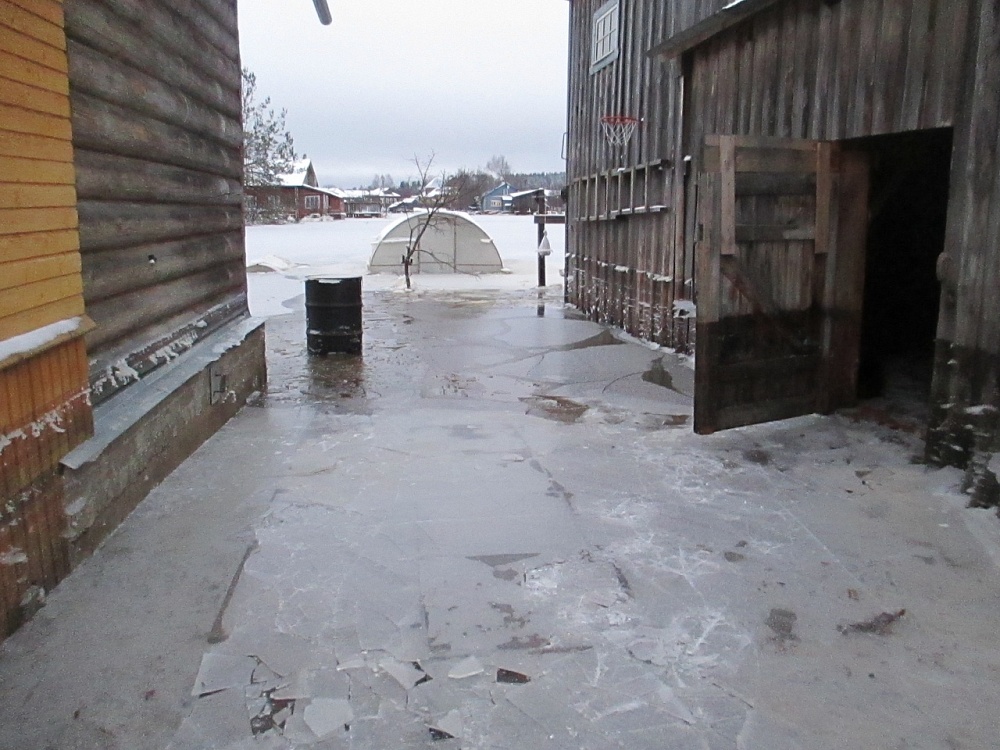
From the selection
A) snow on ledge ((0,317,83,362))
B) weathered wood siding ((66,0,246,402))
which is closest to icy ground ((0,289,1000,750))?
weathered wood siding ((66,0,246,402))

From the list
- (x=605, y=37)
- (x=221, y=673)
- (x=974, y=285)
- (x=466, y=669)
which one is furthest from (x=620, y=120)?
(x=221, y=673)

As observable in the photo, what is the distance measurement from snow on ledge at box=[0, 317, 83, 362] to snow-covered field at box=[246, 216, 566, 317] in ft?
32.7

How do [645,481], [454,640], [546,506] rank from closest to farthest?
[454,640] < [546,506] < [645,481]

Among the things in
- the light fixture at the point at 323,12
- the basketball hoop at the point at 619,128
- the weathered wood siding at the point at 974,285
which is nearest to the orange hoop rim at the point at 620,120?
the basketball hoop at the point at 619,128

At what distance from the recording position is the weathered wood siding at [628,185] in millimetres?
9898

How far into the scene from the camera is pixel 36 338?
3.32m

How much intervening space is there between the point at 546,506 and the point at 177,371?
8.34ft

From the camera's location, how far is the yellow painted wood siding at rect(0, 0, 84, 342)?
3.13m

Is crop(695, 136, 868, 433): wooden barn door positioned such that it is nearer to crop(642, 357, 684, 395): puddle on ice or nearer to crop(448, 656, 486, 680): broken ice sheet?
crop(642, 357, 684, 395): puddle on ice

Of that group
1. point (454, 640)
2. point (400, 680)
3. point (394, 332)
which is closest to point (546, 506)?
point (454, 640)

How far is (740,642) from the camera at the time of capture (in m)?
3.11

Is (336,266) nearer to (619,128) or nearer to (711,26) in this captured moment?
(619,128)

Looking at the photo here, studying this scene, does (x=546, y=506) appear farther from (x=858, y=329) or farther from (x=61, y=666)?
(x=858, y=329)

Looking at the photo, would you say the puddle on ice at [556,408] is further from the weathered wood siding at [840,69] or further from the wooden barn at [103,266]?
the weathered wood siding at [840,69]
